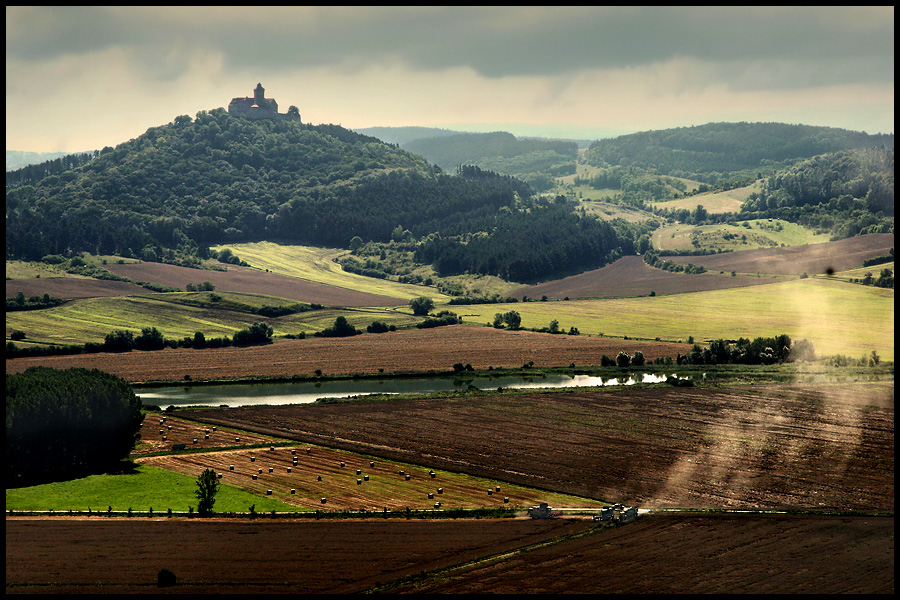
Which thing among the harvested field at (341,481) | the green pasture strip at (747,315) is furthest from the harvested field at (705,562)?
the green pasture strip at (747,315)

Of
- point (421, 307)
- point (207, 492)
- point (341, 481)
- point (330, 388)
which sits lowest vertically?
point (341, 481)

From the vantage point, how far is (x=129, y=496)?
2606 inches

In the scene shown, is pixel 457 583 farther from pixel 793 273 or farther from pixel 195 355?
pixel 793 273

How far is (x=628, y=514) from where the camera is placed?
193ft

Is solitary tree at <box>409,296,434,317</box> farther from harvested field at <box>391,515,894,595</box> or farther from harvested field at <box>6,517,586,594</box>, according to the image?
harvested field at <box>391,515,894,595</box>

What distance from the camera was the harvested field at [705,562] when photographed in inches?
1873

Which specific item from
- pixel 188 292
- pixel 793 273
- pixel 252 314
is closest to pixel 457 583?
pixel 252 314

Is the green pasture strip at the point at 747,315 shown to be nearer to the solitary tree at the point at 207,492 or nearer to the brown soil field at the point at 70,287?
the brown soil field at the point at 70,287

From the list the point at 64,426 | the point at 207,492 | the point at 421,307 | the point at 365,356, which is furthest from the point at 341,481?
the point at 421,307

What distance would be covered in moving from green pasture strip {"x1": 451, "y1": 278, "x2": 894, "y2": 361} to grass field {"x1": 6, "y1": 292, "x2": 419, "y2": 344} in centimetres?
2568

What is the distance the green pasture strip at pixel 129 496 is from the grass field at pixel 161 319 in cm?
7584

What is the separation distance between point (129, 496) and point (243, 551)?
16.5 meters

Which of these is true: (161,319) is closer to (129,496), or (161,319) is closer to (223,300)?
(223,300)

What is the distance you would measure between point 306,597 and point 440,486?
938 inches
